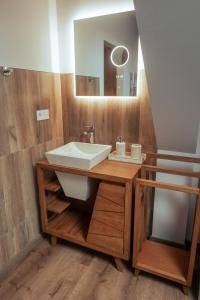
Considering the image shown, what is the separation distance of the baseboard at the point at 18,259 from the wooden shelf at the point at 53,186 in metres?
0.53

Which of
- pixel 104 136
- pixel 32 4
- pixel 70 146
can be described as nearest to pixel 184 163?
pixel 104 136

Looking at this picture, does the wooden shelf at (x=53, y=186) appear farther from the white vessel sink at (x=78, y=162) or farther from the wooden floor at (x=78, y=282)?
the wooden floor at (x=78, y=282)

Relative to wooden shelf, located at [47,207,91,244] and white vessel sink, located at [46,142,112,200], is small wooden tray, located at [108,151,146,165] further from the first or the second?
wooden shelf, located at [47,207,91,244]

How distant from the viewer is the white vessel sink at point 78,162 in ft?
5.44

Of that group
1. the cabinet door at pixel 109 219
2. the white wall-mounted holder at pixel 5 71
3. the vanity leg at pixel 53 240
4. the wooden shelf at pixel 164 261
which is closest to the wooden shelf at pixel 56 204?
the vanity leg at pixel 53 240

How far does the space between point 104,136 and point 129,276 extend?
1.18 meters

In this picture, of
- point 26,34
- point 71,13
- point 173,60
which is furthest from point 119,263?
point 71,13

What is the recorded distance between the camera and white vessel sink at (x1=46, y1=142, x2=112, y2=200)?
1.66 m

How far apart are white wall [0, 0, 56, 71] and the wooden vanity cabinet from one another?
834mm

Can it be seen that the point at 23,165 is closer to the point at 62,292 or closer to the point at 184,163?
the point at 62,292

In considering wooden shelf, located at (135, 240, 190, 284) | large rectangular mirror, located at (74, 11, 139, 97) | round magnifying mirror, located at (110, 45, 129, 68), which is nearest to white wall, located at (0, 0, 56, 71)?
large rectangular mirror, located at (74, 11, 139, 97)

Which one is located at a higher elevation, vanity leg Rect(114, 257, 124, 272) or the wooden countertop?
the wooden countertop

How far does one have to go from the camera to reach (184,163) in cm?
178

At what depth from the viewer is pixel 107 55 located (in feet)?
6.13
